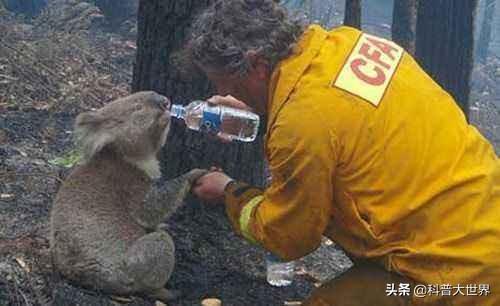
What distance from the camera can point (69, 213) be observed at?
429cm

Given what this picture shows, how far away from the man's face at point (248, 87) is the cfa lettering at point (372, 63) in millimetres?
397

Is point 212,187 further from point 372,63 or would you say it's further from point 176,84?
point 372,63

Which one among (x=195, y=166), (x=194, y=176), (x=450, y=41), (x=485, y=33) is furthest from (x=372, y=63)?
(x=485, y=33)

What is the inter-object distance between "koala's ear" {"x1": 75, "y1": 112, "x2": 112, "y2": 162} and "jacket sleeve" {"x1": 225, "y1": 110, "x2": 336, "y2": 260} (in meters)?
0.98

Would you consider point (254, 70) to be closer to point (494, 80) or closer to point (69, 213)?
point (69, 213)

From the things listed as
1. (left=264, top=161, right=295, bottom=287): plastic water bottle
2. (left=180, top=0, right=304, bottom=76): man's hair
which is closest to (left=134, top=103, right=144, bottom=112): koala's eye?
(left=180, top=0, right=304, bottom=76): man's hair

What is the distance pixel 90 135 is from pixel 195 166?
79 cm

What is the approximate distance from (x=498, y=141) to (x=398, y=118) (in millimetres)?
8542

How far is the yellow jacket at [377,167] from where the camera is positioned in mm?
3473

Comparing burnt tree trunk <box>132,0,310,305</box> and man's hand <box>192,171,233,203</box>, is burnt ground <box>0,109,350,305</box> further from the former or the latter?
man's hand <box>192,171,233,203</box>

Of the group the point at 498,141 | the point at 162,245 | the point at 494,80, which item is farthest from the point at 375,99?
the point at 494,80

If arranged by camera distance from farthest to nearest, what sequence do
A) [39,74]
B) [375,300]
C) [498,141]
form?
[498,141] → [39,74] → [375,300]

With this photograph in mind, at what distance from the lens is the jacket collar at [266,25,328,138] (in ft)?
11.6

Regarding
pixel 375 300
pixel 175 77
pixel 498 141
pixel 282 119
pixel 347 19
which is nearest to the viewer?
pixel 282 119
